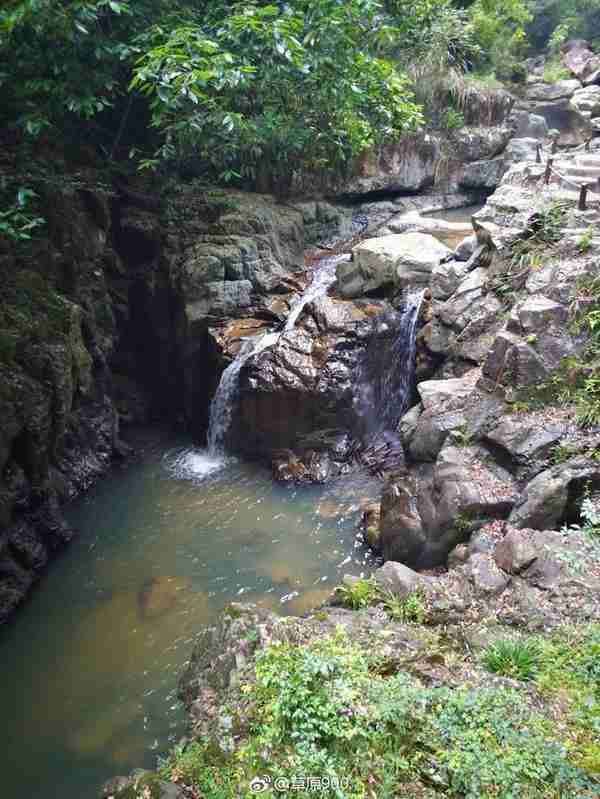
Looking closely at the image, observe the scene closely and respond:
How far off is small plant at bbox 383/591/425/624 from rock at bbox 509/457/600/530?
1642 mm

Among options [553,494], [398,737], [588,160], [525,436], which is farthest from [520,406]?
[588,160]

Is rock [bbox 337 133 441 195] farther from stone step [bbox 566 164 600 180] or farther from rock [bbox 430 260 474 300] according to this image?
rock [bbox 430 260 474 300]

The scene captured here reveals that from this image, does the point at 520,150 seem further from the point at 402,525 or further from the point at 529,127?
the point at 402,525

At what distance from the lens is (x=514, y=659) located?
4.85 meters

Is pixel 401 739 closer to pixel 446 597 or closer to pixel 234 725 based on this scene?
pixel 234 725

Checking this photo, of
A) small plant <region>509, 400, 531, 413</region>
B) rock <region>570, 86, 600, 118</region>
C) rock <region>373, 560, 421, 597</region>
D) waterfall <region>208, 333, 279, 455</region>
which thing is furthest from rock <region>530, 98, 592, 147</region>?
rock <region>373, 560, 421, 597</region>

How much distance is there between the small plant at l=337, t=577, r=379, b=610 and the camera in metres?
6.32

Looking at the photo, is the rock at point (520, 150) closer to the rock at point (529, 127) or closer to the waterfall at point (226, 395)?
the rock at point (529, 127)

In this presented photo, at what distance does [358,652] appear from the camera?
4.66 metres

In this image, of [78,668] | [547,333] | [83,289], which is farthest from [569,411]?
[83,289]

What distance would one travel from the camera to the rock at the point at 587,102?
1877cm

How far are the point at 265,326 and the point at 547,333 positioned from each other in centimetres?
591

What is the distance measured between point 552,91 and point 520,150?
449 centimetres

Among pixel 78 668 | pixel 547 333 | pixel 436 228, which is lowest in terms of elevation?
pixel 78 668
